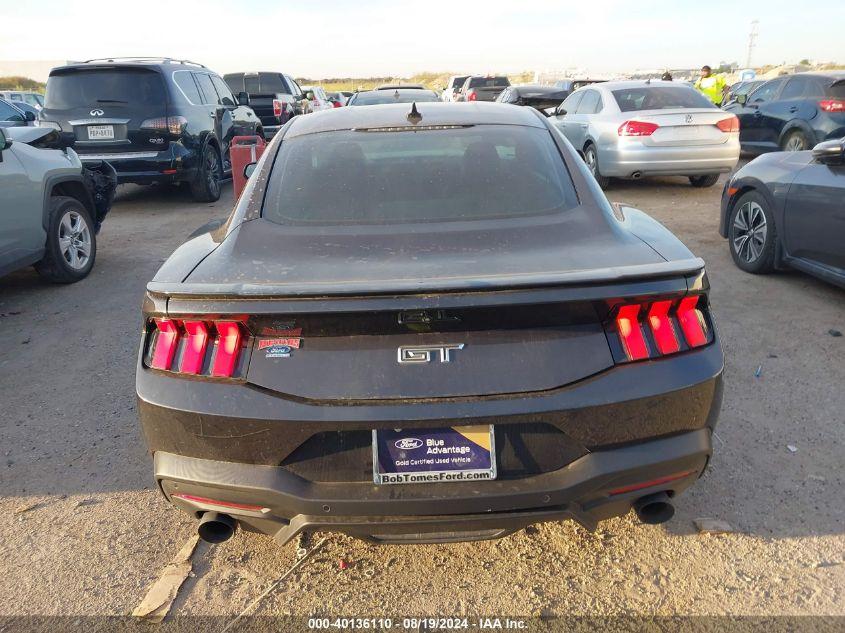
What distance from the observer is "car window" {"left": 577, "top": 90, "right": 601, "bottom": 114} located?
34.7ft

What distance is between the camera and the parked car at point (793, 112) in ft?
36.8

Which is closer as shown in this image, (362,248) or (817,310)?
(362,248)

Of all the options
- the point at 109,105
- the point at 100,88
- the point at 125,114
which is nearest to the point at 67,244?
the point at 125,114

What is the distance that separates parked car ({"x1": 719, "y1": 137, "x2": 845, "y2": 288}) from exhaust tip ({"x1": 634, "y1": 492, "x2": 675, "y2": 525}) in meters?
3.50

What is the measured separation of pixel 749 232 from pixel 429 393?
5.18 m

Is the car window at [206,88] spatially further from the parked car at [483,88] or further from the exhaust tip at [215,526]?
the parked car at [483,88]

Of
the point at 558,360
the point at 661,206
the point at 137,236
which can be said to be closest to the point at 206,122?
the point at 137,236

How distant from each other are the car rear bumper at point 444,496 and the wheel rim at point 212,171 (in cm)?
883

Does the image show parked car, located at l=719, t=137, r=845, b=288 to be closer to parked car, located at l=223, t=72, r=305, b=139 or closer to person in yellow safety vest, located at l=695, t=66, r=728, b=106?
person in yellow safety vest, located at l=695, t=66, r=728, b=106

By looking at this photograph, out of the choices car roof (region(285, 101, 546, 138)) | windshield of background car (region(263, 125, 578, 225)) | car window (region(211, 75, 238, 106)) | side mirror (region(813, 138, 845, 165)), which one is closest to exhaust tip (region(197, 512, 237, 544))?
windshield of background car (region(263, 125, 578, 225))

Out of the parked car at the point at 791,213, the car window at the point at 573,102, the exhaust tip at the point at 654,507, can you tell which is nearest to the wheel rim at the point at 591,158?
the car window at the point at 573,102

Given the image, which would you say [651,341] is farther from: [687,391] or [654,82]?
[654,82]

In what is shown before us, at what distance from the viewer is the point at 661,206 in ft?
31.8

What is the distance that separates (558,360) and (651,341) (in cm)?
32
